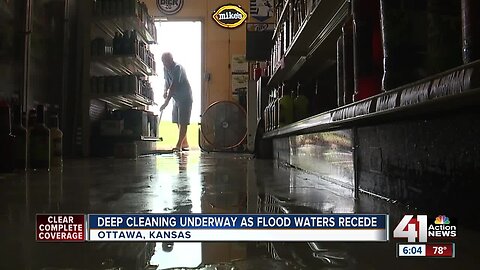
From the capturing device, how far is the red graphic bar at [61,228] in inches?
23.2

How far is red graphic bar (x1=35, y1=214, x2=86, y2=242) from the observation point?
0.59 metres

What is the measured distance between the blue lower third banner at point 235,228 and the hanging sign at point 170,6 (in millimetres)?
8458

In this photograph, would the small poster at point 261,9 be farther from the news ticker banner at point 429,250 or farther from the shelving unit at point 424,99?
the news ticker banner at point 429,250

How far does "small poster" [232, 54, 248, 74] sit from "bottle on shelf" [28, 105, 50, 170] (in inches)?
239

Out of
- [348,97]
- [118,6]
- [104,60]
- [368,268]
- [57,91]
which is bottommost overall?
[368,268]

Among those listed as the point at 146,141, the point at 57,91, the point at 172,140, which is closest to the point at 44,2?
the point at 57,91

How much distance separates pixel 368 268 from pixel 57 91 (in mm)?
4499

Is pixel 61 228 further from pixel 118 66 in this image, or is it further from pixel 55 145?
pixel 118 66

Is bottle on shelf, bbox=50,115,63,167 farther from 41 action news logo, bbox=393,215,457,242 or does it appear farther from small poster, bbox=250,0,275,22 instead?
small poster, bbox=250,0,275,22

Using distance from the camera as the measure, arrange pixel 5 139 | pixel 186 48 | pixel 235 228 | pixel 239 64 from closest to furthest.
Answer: pixel 235 228
pixel 5 139
pixel 239 64
pixel 186 48

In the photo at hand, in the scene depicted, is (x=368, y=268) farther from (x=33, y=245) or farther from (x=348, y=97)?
(x=348, y=97)

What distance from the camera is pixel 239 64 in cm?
842

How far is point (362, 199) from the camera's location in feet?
4.00

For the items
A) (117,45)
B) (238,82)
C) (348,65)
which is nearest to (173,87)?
(238,82)
